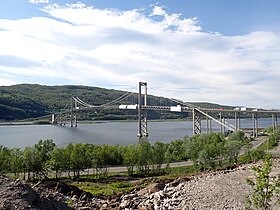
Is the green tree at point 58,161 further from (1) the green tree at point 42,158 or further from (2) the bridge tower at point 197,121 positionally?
(2) the bridge tower at point 197,121

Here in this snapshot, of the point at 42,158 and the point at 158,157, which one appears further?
the point at 158,157

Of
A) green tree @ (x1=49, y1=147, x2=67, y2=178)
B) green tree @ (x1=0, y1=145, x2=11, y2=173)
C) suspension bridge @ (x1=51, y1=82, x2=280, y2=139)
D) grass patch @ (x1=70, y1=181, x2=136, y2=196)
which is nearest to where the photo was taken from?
grass patch @ (x1=70, y1=181, x2=136, y2=196)

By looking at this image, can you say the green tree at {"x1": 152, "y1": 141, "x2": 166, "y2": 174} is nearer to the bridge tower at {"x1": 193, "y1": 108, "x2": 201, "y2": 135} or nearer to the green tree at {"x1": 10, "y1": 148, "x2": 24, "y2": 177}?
the green tree at {"x1": 10, "y1": 148, "x2": 24, "y2": 177}

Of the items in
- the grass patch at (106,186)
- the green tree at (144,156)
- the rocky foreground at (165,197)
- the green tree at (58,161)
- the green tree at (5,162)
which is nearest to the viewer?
the rocky foreground at (165,197)

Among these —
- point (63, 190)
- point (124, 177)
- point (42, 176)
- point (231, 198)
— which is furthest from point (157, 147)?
point (231, 198)

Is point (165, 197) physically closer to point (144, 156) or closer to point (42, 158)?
point (42, 158)

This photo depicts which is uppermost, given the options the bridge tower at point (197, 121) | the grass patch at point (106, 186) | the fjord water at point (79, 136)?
the bridge tower at point (197, 121)

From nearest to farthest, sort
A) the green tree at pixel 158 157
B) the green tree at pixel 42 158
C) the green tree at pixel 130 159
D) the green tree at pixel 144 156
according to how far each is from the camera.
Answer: the green tree at pixel 42 158 → the green tree at pixel 130 159 → the green tree at pixel 144 156 → the green tree at pixel 158 157

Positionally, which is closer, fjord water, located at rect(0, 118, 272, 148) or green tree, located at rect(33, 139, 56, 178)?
green tree, located at rect(33, 139, 56, 178)

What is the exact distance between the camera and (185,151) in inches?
1927

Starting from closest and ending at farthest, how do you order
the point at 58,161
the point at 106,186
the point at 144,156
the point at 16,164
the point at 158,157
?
1. the point at 106,186
2. the point at 16,164
3. the point at 58,161
4. the point at 144,156
5. the point at 158,157

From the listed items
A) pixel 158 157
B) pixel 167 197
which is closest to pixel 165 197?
pixel 167 197

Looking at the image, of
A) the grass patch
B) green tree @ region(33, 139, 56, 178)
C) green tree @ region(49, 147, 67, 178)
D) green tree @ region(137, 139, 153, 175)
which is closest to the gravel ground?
the grass patch

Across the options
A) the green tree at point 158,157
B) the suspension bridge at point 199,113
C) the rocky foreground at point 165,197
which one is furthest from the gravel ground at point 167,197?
the suspension bridge at point 199,113
